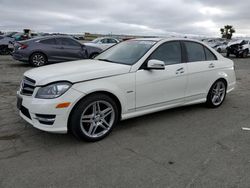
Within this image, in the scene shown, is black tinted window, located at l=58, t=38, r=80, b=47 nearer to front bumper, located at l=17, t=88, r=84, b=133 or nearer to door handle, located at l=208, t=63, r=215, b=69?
door handle, located at l=208, t=63, r=215, b=69

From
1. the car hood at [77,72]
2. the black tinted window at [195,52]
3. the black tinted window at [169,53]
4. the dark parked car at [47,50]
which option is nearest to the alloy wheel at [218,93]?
the black tinted window at [195,52]

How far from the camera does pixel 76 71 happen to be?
3.83 meters

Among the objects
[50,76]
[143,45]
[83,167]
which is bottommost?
[83,167]

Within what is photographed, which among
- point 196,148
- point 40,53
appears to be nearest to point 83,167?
point 196,148

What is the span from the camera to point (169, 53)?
481cm

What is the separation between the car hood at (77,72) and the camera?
142 inches

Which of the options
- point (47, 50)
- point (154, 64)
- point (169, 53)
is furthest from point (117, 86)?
point (47, 50)

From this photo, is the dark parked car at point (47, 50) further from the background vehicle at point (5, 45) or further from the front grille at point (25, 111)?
the front grille at point (25, 111)

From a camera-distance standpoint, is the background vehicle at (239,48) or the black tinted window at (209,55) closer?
the black tinted window at (209,55)

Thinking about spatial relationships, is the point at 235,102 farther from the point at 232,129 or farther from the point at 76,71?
the point at 76,71

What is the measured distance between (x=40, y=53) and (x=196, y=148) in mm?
9819

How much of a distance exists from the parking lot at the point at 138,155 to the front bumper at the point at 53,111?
333 mm

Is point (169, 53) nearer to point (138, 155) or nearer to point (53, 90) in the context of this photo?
point (138, 155)

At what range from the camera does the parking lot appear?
2.89 meters
